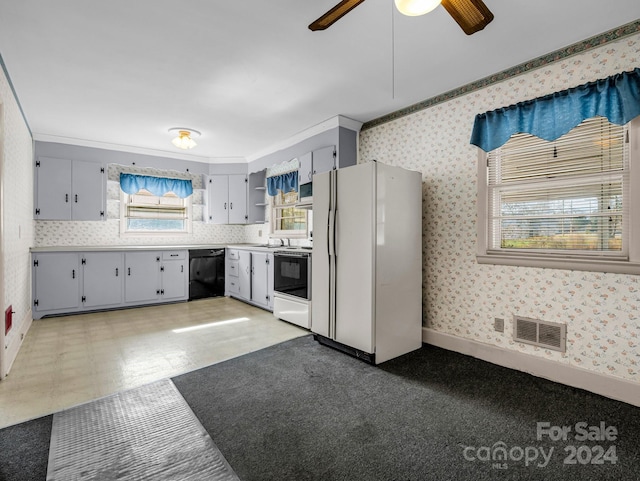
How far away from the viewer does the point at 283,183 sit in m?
5.16

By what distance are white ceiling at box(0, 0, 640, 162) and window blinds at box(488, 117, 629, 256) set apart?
0.73 metres

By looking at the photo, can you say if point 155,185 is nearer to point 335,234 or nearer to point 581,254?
point 335,234

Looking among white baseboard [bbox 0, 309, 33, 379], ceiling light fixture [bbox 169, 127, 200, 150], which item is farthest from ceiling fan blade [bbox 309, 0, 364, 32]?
white baseboard [bbox 0, 309, 33, 379]

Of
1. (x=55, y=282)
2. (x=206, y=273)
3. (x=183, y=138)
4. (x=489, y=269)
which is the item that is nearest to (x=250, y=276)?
(x=206, y=273)

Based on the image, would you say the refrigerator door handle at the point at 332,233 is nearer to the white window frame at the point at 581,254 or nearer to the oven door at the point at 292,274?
the oven door at the point at 292,274

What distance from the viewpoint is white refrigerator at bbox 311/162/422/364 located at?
280cm

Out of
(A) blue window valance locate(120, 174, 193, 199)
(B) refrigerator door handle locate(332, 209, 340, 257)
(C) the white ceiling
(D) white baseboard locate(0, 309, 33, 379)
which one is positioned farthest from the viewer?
(A) blue window valance locate(120, 174, 193, 199)

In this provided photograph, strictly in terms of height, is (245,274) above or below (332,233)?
below

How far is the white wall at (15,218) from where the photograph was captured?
8.94 feet

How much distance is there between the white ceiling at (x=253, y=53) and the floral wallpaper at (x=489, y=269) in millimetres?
196

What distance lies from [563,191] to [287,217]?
12.4 ft

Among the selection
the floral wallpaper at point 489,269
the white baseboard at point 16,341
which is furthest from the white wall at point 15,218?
the floral wallpaper at point 489,269

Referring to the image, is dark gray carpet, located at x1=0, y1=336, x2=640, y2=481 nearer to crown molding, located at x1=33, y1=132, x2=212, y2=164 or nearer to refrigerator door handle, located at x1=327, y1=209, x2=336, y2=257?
refrigerator door handle, located at x1=327, y1=209, x2=336, y2=257

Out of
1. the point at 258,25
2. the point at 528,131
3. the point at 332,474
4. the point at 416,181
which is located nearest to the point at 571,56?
the point at 528,131
